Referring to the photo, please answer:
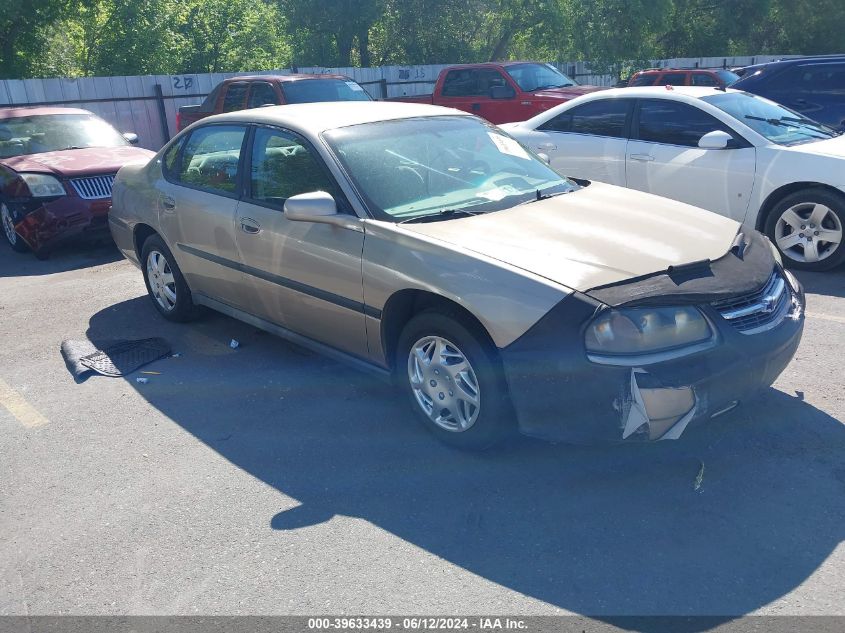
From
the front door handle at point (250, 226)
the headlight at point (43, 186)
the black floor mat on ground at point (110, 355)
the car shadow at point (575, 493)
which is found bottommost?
the car shadow at point (575, 493)

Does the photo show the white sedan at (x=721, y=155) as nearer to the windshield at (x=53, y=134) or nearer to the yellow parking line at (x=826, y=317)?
the yellow parking line at (x=826, y=317)

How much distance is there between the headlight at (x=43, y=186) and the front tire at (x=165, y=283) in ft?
9.65

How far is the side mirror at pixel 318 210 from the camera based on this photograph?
13.8 ft

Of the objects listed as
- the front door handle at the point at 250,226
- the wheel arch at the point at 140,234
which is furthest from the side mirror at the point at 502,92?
the front door handle at the point at 250,226

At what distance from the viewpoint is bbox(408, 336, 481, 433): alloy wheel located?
3.83 meters

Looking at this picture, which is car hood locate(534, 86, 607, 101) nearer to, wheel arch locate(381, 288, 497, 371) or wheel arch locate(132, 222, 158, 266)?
wheel arch locate(132, 222, 158, 266)

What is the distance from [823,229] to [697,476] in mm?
3889

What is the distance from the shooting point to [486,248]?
149 inches

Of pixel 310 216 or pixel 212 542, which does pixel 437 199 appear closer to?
pixel 310 216

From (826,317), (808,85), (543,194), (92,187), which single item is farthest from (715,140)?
(92,187)

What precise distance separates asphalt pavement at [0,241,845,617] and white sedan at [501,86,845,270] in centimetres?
188

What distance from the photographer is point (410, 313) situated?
4.14 m

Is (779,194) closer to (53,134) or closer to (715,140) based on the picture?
(715,140)

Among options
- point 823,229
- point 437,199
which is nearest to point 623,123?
point 823,229
